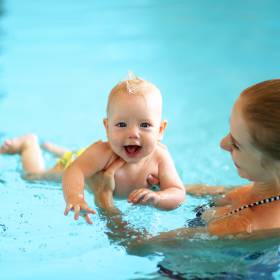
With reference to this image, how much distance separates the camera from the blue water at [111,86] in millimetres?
1977

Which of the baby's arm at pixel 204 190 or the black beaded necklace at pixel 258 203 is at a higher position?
the baby's arm at pixel 204 190

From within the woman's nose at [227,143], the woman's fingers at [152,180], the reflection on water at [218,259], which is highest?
the woman's fingers at [152,180]

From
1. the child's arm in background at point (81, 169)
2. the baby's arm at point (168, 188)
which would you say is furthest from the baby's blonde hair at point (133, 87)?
the baby's arm at point (168, 188)

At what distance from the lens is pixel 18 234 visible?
2.22 m

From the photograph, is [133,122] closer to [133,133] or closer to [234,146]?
[133,133]

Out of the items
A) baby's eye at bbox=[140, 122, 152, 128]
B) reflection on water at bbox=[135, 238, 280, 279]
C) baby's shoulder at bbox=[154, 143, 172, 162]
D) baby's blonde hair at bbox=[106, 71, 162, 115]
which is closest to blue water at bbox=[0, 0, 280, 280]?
reflection on water at bbox=[135, 238, 280, 279]

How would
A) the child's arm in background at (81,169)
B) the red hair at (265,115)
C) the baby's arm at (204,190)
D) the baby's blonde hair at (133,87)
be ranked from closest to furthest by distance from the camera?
1. the red hair at (265,115)
2. the child's arm in background at (81,169)
3. the baby's blonde hair at (133,87)
4. the baby's arm at (204,190)

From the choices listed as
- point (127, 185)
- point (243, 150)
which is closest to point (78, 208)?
point (127, 185)

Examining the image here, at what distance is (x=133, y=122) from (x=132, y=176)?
10.5 inches

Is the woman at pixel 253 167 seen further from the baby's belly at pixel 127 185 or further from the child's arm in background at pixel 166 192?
the baby's belly at pixel 127 185

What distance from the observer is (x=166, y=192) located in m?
2.26

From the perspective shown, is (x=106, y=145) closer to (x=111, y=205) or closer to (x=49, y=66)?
(x=111, y=205)

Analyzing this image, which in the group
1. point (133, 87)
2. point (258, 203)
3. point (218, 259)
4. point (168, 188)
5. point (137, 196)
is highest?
point (133, 87)

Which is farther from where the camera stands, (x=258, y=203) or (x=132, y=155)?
(x=132, y=155)
